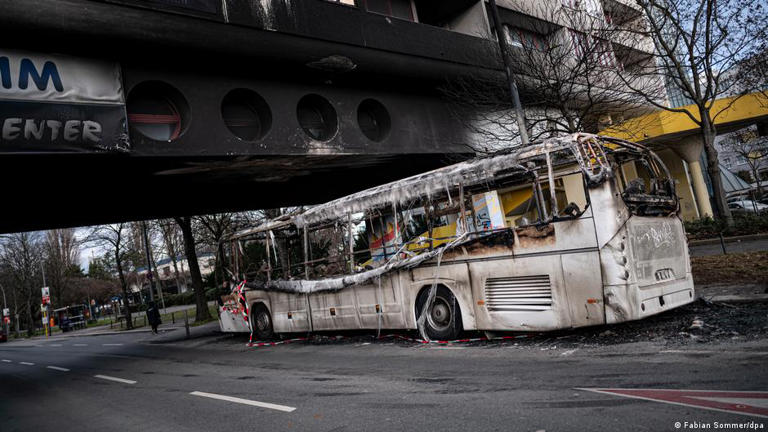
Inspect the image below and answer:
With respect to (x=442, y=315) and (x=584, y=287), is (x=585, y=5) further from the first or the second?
(x=442, y=315)

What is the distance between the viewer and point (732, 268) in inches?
443

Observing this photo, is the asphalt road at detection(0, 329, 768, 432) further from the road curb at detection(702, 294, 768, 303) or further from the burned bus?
the road curb at detection(702, 294, 768, 303)

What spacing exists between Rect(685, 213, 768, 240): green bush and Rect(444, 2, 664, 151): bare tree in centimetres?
539

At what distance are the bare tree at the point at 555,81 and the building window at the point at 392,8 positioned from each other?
3940 millimetres

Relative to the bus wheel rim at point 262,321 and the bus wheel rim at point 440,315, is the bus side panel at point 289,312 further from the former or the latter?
the bus wheel rim at point 440,315

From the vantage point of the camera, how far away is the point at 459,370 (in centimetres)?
681

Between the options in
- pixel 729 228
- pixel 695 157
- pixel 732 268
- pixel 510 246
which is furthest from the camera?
pixel 695 157

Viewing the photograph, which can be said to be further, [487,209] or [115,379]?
[115,379]

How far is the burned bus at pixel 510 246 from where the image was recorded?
736 centimetres

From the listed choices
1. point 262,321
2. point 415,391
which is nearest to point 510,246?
point 415,391

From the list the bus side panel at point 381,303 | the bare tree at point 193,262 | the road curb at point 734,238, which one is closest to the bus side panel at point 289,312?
the bus side panel at point 381,303

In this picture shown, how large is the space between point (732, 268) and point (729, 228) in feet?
22.6

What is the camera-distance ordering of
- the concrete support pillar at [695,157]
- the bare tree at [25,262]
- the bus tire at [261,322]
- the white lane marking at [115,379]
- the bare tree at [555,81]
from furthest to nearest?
the bare tree at [25,262]
the concrete support pillar at [695,157]
the bus tire at [261,322]
the bare tree at [555,81]
the white lane marking at [115,379]

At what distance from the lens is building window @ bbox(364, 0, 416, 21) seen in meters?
17.4
